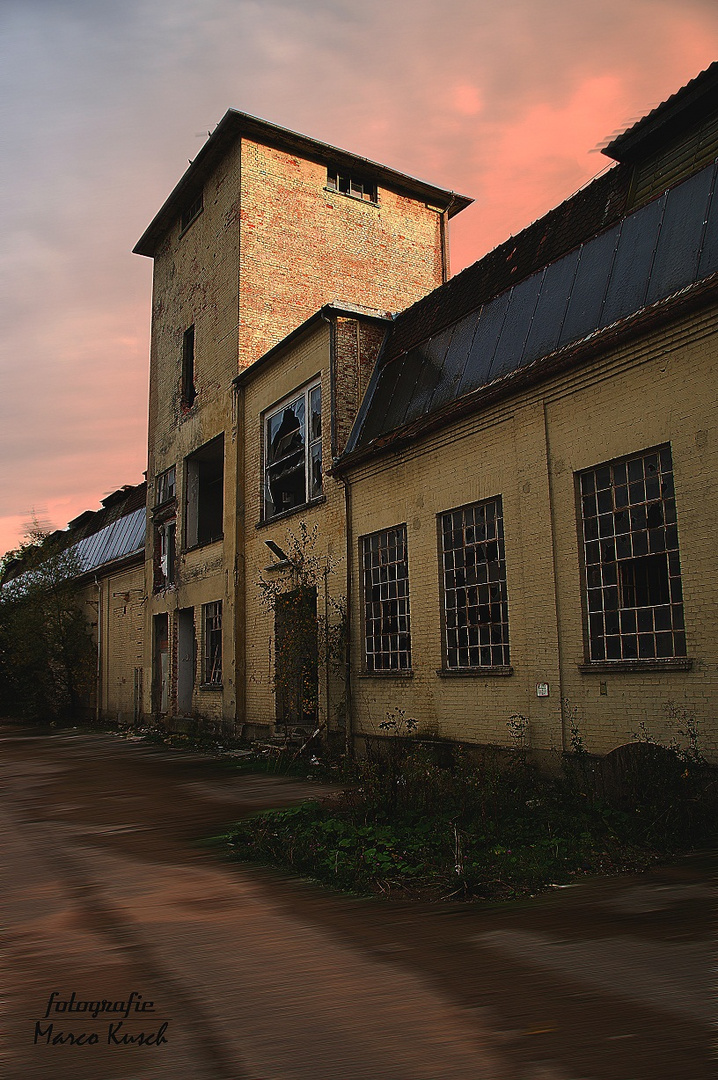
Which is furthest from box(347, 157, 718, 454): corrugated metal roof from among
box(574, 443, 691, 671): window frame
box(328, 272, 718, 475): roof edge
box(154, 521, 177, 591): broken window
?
box(154, 521, 177, 591): broken window

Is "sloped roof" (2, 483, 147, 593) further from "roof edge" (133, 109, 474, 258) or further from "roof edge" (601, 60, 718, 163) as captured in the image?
"roof edge" (601, 60, 718, 163)

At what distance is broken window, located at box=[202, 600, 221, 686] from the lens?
62.5 ft

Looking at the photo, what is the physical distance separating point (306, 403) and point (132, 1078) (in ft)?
44.0

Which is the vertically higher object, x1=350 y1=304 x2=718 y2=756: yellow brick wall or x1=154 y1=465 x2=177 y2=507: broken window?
x1=154 y1=465 x2=177 y2=507: broken window

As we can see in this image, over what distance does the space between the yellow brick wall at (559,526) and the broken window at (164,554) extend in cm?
1111

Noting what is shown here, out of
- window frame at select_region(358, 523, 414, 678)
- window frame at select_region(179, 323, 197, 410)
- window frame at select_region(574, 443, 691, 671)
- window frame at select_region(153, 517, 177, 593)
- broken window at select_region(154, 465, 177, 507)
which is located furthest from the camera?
broken window at select_region(154, 465, 177, 507)

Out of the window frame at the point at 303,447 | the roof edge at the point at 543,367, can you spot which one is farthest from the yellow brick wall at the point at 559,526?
the window frame at the point at 303,447

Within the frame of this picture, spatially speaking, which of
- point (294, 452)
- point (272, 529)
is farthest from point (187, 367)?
point (272, 529)

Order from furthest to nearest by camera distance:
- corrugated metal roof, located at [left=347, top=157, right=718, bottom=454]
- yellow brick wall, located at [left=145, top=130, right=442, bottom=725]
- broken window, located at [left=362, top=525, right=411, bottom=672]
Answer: yellow brick wall, located at [left=145, top=130, right=442, bottom=725] < broken window, located at [left=362, top=525, right=411, bottom=672] < corrugated metal roof, located at [left=347, top=157, right=718, bottom=454]

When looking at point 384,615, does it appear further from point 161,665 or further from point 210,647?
point 161,665

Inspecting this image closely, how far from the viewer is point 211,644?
763 inches

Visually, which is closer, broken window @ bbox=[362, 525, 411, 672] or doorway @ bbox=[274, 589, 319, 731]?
broken window @ bbox=[362, 525, 411, 672]

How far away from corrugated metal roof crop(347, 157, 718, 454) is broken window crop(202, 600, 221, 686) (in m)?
7.43

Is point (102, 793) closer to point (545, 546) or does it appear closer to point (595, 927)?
point (545, 546)
